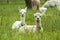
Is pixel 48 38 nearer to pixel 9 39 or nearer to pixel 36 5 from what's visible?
pixel 9 39

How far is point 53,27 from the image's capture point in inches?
456

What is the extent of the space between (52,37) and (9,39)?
125 cm

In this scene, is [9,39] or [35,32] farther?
[35,32]

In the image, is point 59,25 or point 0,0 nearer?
point 59,25

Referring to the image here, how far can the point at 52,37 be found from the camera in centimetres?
870

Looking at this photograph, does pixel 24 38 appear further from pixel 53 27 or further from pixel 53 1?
pixel 53 1

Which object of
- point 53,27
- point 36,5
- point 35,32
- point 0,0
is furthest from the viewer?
point 0,0

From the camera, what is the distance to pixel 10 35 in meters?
8.71

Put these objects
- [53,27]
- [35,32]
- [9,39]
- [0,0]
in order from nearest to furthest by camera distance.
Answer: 1. [9,39]
2. [35,32]
3. [53,27]
4. [0,0]

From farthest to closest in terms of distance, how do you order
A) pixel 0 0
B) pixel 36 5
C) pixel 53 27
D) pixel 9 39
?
pixel 0 0 < pixel 36 5 < pixel 53 27 < pixel 9 39

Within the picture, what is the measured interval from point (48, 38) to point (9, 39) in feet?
3.61

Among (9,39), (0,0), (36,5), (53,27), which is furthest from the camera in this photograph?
(0,0)

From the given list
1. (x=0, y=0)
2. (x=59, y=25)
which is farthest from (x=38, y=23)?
(x=0, y=0)

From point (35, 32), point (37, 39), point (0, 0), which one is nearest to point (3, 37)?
point (37, 39)
